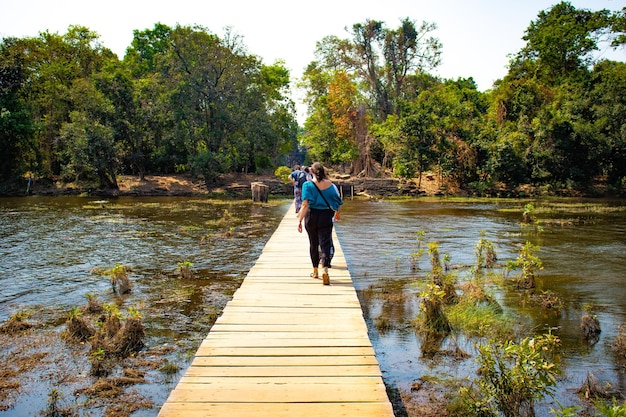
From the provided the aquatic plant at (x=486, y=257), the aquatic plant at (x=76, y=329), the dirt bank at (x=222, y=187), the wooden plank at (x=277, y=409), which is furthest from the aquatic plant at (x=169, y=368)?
the dirt bank at (x=222, y=187)

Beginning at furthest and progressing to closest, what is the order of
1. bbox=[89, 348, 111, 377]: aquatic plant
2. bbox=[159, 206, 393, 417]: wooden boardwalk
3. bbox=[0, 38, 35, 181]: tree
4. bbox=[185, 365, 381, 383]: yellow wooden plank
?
bbox=[0, 38, 35, 181]: tree < bbox=[89, 348, 111, 377]: aquatic plant < bbox=[185, 365, 381, 383]: yellow wooden plank < bbox=[159, 206, 393, 417]: wooden boardwalk

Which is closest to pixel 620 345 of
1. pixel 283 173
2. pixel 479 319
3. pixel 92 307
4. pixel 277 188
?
pixel 479 319

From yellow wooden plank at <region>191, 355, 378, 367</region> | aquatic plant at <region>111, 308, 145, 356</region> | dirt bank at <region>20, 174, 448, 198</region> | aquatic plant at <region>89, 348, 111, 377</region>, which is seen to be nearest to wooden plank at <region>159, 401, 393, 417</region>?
yellow wooden plank at <region>191, 355, 378, 367</region>

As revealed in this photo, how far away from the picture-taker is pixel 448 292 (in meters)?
8.07

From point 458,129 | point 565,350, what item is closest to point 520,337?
point 565,350

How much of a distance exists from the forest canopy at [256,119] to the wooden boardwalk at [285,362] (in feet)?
88.1

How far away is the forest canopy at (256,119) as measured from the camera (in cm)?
3075

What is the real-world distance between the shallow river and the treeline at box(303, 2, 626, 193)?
824 cm

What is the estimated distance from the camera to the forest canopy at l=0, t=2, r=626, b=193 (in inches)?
1211

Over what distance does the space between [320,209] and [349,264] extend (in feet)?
14.4

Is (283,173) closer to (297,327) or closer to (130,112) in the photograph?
(130,112)

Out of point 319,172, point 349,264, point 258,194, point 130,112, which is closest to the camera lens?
point 319,172

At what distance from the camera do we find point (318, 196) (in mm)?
7074

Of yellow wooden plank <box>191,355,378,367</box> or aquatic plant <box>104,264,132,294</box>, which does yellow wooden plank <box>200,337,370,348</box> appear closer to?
yellow wooden plank <box>191,355,378,367</box>
